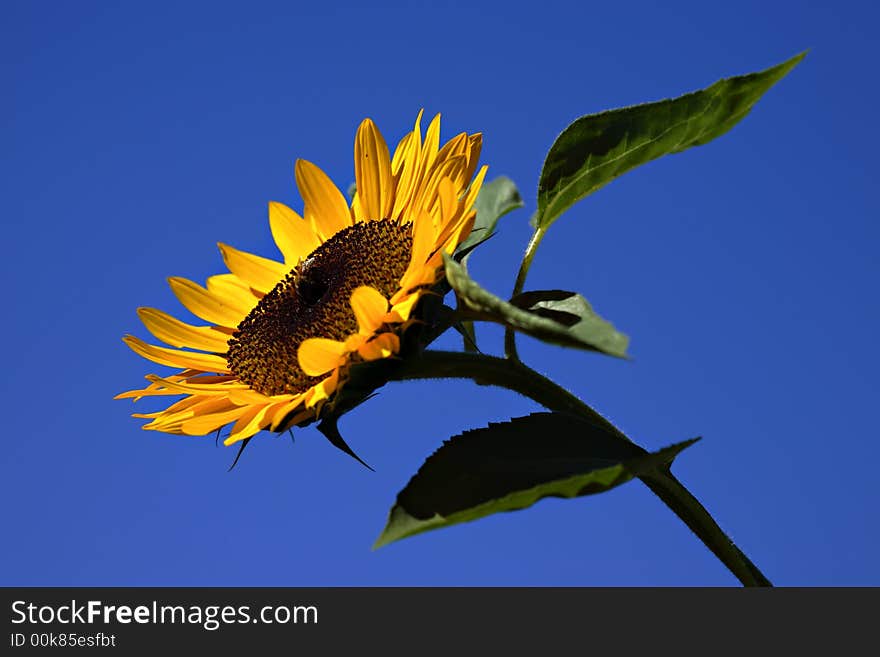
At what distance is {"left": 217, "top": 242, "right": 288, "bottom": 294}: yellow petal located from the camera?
269 centimetres

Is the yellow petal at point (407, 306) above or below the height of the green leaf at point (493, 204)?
below

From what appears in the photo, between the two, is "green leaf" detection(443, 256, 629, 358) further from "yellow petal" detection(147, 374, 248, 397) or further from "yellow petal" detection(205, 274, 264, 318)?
"yellow petal" detection(205, 274, 264, 318)

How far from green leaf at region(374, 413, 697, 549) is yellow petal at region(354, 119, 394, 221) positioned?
818mm

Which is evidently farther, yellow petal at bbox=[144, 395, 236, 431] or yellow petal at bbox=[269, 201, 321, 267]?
yellow petal at bbox=[269, 201, 321, 267]

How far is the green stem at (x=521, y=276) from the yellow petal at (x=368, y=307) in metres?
0.31

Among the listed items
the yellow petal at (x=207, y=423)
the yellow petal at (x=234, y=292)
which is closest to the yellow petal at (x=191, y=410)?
the yellow petal at (x=207, y=423)

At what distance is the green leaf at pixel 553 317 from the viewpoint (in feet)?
5.14

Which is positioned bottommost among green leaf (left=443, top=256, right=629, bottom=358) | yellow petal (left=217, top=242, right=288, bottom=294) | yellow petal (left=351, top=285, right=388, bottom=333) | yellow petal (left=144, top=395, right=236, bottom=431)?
green leaf (left=443, top=256, right=629, bottom=358)

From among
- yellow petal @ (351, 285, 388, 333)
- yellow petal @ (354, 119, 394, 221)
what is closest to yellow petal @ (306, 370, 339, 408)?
yellow petal @ (351, 285, 388, 333)

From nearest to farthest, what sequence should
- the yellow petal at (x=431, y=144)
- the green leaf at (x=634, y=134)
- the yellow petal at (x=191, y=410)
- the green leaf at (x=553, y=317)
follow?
1. the green leaf at (x=553, y=317)
2. the green leaf at (x=634, y=134)
3. the yellow petal at (x=191, y=410)
4. the yellow petal at (x=431, y=144)

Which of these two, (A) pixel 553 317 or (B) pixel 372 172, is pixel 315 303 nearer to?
(B) pixel 372 172

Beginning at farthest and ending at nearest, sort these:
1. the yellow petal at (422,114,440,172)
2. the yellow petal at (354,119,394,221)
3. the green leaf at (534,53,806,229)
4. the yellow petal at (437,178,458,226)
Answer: the yellow petal at (354,119,394,221)
the yellow petal at (422,114,440,172)
the yellow petal at (437,178,458,226)
the green leaf at (534,53,806,229)

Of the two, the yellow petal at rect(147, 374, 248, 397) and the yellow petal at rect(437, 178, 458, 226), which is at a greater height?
the yellow petal at rect(437, 178, 458, 226)

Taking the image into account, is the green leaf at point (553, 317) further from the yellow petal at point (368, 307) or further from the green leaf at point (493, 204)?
the green leaf at point (493, 204)
